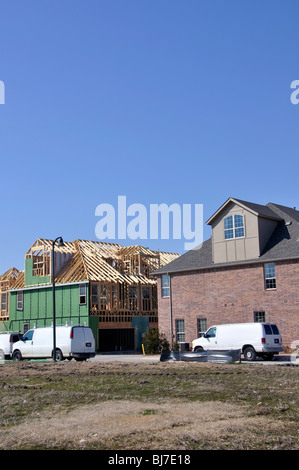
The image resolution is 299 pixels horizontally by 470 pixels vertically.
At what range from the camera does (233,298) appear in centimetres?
3662

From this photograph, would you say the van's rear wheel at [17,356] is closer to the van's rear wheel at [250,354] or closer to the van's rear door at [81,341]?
the van's rear door at [81,341]

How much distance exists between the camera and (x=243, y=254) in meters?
36.6

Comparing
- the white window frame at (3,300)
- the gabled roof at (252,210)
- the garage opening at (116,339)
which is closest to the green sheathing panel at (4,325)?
the white window frame at (3,300)

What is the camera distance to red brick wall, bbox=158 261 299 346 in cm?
3369

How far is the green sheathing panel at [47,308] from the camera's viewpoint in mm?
47188

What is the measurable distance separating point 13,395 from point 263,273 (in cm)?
2453

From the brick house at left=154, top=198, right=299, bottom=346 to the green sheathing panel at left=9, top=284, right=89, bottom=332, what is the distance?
9.82 m

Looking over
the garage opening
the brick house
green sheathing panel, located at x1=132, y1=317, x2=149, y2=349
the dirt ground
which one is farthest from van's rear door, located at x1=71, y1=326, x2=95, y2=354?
green sheathing panel, located at x1=132, y1=317, x2=149, y2=349

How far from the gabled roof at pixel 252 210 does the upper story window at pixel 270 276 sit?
3.65m

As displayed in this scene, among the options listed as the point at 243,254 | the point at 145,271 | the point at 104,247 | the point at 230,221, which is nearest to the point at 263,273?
the point at 243,254

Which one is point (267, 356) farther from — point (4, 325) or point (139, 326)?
point (4, 325)

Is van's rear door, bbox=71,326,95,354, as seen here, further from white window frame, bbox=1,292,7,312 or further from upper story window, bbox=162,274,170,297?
white window frame, bbox=1,292,7,312

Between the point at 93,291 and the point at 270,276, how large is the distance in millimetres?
18403
